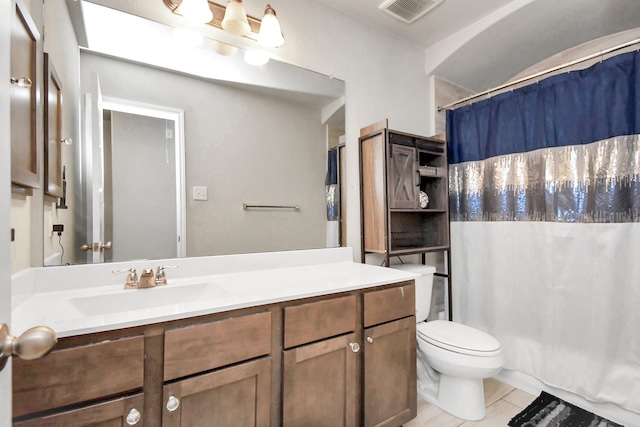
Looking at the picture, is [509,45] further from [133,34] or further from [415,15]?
[133,34]

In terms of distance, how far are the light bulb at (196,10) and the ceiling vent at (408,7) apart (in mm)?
1108

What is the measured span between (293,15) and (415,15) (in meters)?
0.84

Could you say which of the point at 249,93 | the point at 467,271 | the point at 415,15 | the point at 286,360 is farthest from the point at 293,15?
the point at 467,271

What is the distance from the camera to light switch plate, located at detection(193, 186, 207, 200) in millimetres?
1524

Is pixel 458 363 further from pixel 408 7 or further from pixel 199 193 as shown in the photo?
pixel 408 7

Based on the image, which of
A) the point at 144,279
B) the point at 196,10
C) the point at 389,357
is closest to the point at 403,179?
the point at 389,357

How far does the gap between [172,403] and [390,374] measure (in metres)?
0.95

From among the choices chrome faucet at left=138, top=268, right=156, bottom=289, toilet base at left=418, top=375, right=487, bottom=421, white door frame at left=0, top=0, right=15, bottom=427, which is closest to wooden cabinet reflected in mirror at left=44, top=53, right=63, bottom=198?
chrome faucet at left=138, top=268, right=156, bottom=289

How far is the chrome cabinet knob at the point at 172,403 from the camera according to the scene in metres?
0.89

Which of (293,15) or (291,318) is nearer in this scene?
(291,318)

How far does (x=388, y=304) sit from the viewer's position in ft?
4.67

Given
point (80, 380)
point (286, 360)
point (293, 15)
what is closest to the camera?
point (80, 380)

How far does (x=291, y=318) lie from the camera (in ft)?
3.73

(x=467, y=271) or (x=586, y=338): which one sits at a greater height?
(x=467, y=271)
